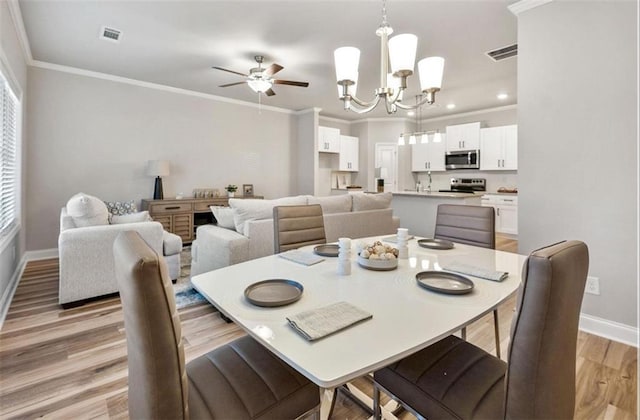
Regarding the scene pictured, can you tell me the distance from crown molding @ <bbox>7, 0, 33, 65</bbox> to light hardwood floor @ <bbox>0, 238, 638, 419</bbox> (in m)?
2.66

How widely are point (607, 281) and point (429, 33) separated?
9.10ft

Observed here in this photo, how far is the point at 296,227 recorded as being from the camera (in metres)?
2.21

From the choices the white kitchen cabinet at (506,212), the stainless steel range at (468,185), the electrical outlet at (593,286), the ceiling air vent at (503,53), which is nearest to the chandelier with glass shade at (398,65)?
the electrical outlet at (593,286)

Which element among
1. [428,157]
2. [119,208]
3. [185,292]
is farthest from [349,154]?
[185,292]

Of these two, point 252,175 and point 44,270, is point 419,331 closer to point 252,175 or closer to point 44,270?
point 44,270

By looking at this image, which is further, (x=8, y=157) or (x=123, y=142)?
(x=123, y=142)

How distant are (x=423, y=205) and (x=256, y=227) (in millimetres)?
3182

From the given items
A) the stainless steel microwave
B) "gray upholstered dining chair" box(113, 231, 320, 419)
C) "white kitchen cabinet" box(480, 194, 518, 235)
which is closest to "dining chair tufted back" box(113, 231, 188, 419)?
"gray upholstered dining chair" box(113, 231, 320, 419)

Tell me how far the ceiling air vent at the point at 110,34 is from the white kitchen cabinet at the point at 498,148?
21.4 ft

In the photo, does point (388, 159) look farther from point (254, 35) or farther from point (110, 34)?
point (110, 34)

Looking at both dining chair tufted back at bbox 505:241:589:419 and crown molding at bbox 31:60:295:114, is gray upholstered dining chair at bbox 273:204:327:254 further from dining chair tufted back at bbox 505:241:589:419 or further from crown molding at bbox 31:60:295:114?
crown molding at bbox 31:60:295:114

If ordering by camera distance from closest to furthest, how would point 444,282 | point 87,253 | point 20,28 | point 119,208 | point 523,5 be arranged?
point 444,282
point 523,5
point 87,253
point 20,28
point 119,208

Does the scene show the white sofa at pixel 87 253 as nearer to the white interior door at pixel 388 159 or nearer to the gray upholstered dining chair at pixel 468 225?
the gray upholstered dining chair at pixel 468 225

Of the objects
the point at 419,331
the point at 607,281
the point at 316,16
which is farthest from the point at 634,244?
the point at 316,16
